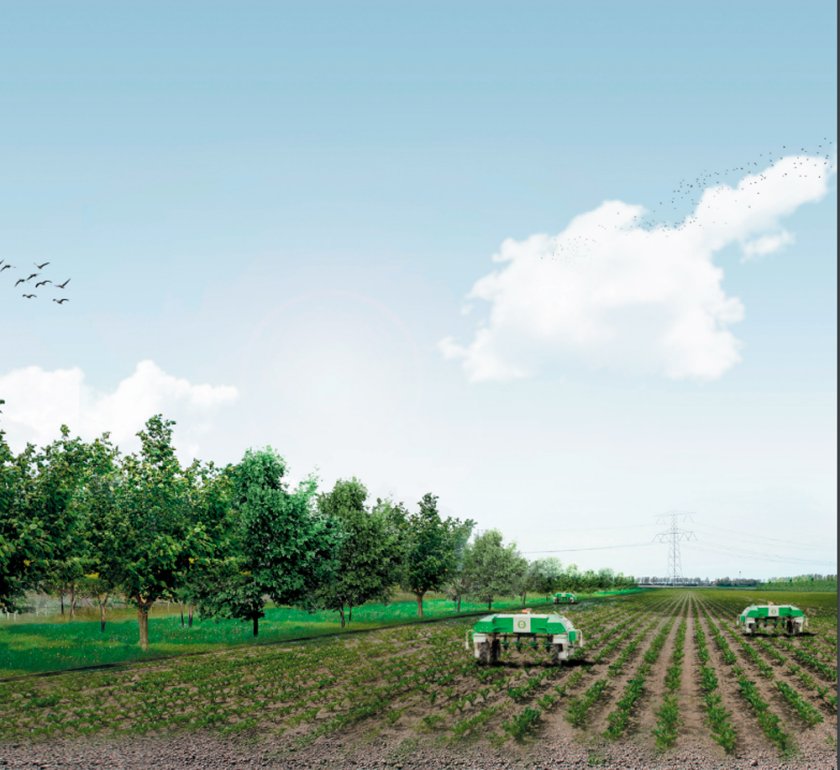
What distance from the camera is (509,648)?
41.2m

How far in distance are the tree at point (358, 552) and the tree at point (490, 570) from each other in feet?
89.2

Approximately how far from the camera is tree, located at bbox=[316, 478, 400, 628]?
61281 millimetres

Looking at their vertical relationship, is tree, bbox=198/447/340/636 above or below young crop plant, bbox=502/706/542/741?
above

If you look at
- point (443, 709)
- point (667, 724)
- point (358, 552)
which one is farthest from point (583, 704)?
point (358, 552)

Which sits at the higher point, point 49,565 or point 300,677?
point 49,565

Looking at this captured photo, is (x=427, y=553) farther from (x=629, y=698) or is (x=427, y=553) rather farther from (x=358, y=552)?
(x=629, y=698)

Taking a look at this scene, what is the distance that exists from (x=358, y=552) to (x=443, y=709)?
4058 centimetres

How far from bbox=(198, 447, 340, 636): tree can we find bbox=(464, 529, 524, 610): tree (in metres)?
42.1

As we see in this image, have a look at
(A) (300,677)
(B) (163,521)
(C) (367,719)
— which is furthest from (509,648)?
(C) (367,719)

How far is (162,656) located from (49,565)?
24.0 ft

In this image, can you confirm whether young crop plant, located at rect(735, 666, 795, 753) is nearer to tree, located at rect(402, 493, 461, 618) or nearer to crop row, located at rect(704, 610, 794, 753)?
crop row, located at rect(704, 610, 794, 753)

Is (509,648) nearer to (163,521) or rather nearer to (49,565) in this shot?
(163,521)

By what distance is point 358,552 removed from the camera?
63.2 meters

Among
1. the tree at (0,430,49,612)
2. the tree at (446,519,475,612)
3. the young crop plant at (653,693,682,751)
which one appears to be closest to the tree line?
the tree at (0,430,49,612)
